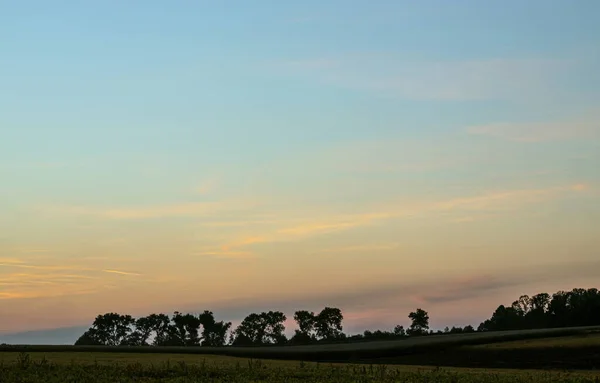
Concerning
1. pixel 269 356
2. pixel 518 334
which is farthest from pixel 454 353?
pixel 269 356

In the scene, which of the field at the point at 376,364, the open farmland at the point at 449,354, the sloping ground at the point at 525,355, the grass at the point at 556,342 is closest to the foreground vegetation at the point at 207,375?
the field at the point at 376,364

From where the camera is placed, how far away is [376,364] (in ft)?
295

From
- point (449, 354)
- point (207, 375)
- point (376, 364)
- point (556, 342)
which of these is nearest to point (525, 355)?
point (556, 342)

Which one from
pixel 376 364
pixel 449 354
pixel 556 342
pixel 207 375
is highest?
pixel 556 342

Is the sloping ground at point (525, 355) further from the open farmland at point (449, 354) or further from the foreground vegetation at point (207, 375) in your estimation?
the foreground vegetation at point (207, 375)

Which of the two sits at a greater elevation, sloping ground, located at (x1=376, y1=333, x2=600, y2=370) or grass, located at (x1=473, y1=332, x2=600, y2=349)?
grass, located at (x1=473, y1=332, x2=600, y2=349)

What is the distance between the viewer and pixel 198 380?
54750 millimetres

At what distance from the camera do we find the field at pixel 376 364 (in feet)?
190

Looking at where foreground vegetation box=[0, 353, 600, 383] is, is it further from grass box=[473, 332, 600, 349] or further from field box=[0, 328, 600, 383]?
grass box=[473, 332, 600, 349]

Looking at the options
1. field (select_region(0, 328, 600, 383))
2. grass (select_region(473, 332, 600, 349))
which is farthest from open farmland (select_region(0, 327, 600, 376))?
field (select_region(0, 328, 600, 383))

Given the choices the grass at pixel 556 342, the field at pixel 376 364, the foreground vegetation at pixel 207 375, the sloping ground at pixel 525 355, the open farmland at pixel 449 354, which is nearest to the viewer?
the foreground vegetation at pixel 207 375

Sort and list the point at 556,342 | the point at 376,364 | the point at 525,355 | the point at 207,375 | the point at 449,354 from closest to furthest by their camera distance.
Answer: the point at 207,375 → the point at 376,364 → the point at 525,355 → the point at 556,342 → the point at 449,354

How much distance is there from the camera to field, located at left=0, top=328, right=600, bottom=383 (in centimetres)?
5791

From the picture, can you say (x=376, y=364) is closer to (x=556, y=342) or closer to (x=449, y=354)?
(x=449, y=354)
